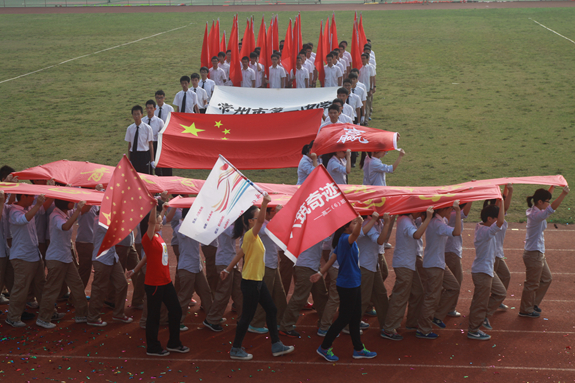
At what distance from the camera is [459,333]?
23.2 feet

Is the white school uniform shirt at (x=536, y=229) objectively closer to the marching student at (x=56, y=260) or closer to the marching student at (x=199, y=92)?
the marching student at (x=56, y=260)

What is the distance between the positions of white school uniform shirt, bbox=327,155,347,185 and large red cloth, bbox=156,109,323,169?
242 cm

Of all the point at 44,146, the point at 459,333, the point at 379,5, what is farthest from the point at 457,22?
the point at 459,333

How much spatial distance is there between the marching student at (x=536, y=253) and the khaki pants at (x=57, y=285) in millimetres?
5385

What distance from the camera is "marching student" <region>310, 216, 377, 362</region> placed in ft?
20.7

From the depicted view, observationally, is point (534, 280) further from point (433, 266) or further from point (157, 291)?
point (157, 291)

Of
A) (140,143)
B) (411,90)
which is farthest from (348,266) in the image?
(411,90)

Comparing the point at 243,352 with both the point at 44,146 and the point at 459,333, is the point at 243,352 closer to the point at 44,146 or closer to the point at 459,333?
the point at 459,333

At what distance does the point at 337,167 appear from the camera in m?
9.06

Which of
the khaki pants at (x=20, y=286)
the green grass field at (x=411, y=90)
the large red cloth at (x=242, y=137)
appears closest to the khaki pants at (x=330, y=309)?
the khaki pants at (x=20, y=286)

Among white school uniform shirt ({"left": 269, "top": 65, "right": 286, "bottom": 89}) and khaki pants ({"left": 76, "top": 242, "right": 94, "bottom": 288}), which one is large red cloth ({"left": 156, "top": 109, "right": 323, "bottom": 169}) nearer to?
khaki pants ({"left": 76, "top": 242, "right": 94, "bottom": 288})

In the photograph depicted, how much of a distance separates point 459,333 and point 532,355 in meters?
0.83

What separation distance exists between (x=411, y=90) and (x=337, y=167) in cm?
1338

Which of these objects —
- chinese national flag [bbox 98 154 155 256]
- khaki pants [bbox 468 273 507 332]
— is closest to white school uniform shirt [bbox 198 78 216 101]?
chinese national flag [bbox 98 154 155 256]
